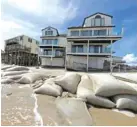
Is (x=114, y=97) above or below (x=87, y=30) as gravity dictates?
below

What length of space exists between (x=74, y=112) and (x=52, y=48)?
38.6ft

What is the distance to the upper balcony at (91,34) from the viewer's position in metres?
11.1

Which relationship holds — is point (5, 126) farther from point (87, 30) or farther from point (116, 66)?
point (87, 30)

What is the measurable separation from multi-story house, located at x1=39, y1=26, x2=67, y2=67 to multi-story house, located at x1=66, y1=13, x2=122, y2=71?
2.85 feet

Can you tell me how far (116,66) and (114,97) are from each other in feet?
29.3

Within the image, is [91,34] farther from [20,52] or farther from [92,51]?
[20,52]

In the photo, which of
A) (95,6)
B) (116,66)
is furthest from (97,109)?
(116,66)

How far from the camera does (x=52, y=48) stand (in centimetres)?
1340

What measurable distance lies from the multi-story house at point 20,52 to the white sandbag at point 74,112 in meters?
13.2

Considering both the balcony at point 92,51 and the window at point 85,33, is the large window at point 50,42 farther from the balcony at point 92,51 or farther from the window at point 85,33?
the window at point 85,33

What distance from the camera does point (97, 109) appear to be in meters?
2.14

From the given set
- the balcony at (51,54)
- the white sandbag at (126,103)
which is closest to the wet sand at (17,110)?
the white sandbag at (126,103)

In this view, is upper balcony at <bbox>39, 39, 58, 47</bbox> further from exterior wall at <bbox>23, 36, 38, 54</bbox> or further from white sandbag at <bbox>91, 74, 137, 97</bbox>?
white sandbag at <bbox>91, 74, 137, 97</bbox>

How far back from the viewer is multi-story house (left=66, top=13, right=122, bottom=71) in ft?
37.1
